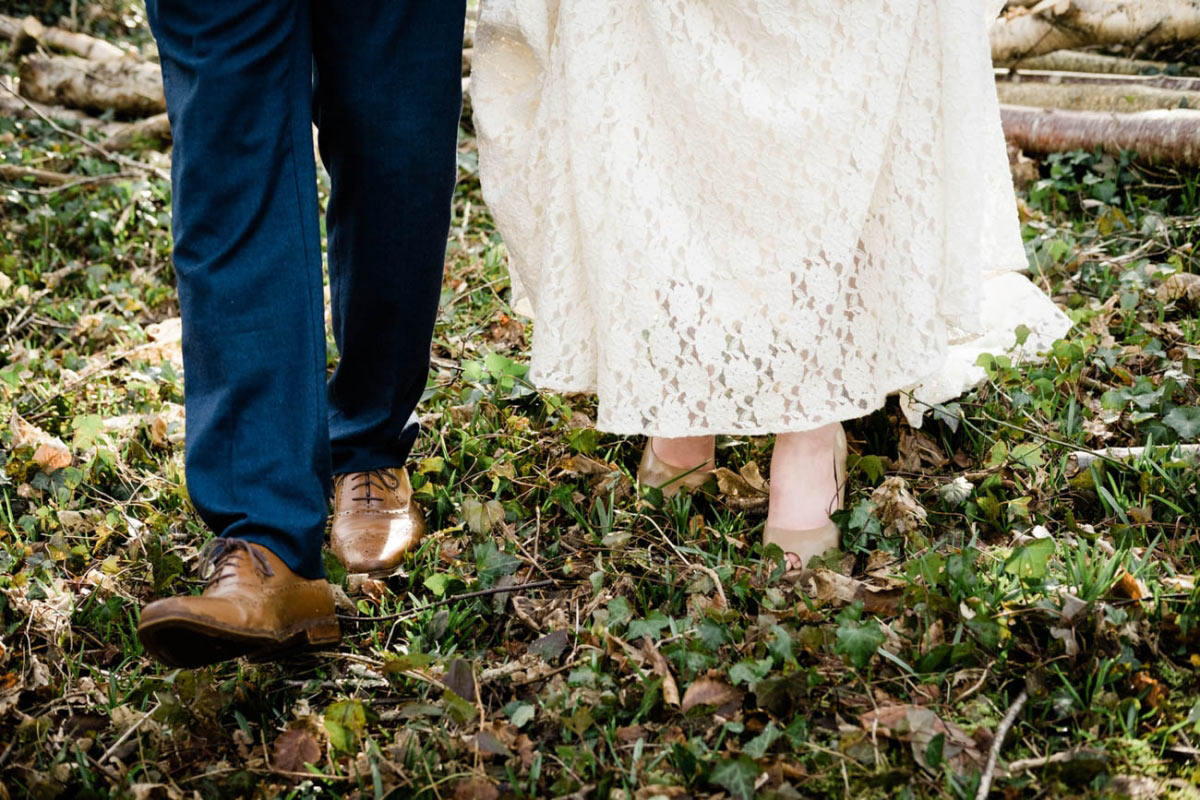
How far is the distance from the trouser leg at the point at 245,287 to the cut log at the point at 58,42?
426 cm

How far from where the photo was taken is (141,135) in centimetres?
451

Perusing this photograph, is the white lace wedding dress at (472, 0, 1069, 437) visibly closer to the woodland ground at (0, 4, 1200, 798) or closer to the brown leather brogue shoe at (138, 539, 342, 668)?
the woodland ground at (0, 4, 1200, 798)

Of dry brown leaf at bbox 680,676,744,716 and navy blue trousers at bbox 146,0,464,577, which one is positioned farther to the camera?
navy blue trousers at bbox 146,0,464,577

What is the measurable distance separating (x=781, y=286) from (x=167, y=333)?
2152 mm

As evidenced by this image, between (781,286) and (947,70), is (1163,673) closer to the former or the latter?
(781,286)

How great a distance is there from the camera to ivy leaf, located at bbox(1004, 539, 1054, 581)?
4.74 feet

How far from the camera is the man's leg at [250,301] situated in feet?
4.73

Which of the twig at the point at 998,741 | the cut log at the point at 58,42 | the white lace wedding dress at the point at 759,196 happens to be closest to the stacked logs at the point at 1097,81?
the white lace wedding dress at the point at 759,196

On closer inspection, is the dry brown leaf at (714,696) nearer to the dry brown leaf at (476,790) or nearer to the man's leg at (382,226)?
the dry brown leaf at (476,790)

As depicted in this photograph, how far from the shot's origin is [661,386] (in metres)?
1.64

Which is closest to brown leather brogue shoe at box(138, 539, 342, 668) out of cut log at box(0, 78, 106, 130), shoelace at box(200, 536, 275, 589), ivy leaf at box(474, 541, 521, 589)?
shoelace at box(200, 536, 275, 589)

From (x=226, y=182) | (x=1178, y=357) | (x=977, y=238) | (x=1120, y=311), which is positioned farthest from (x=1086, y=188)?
(x=226, y=182)

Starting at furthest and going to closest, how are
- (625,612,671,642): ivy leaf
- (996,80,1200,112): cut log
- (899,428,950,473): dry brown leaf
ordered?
(996,80,1200,112): cut log < (899,428,950,473): dry brown leaf < (625,612,671,642): ivy leaf

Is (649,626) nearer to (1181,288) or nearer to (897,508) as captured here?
(897,508)
